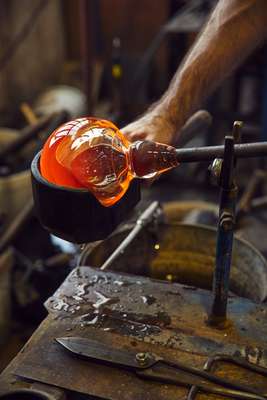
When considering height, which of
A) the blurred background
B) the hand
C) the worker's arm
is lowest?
the blurred background

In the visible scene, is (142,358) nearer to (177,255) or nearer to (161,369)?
(161,369)

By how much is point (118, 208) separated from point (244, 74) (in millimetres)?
2762

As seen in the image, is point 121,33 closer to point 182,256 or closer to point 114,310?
point 182,256

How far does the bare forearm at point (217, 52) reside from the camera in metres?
1.20

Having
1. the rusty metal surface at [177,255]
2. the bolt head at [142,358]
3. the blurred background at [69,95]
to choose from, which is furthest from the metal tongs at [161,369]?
the blurred background at [69,95]

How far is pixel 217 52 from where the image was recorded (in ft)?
3.96

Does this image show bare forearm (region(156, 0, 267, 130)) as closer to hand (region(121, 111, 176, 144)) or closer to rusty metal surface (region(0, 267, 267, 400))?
hand (region(121, 111, 176, 144))

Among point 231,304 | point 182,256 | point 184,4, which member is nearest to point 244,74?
point 184,4

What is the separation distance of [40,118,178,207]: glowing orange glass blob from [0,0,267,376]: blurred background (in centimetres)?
131

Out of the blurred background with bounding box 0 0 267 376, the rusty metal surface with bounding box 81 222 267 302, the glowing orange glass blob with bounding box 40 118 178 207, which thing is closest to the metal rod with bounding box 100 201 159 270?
the rusty metal surface with bounding box 81 222 267 302

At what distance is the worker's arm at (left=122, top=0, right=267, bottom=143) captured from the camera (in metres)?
1.19

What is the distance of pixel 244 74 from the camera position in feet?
11.0

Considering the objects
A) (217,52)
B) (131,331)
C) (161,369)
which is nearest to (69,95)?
(217,52)

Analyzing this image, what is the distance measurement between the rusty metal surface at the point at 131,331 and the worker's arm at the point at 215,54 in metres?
0.40
